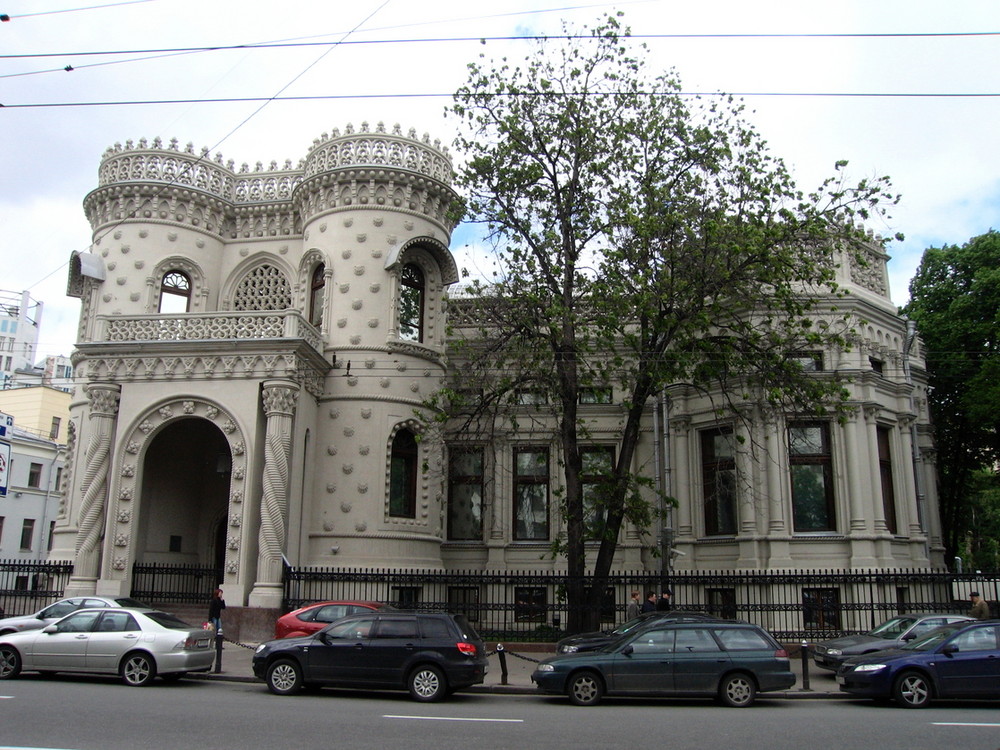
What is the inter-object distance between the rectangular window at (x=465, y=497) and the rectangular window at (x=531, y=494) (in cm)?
124

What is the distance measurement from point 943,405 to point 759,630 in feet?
78.0

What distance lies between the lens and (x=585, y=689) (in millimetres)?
14086

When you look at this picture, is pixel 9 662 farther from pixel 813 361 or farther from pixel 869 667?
pixel 813 361

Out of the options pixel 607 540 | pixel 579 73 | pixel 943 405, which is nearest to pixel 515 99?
pixel 579 73

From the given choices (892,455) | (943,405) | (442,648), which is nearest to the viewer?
(442,648)

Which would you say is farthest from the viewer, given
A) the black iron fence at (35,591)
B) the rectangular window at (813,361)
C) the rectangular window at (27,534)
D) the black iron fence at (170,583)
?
the rectangular window at (27,534)

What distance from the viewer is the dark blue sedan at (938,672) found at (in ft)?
45.2

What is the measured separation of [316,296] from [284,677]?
50.1ft

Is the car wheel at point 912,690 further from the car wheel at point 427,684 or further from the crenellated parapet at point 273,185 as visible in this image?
the crenellated parapet at point 273,185

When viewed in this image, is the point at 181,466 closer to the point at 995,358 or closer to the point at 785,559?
the point at 785,559

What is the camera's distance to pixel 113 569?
22.0 metres

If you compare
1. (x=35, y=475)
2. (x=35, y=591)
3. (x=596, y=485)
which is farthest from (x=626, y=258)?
(x=35, y=475)

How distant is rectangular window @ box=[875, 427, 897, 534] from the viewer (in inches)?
1009

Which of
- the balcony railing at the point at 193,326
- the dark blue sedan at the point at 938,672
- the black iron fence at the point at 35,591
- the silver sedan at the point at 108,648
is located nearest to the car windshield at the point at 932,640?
the dark blue sedan at the point at 938,672
